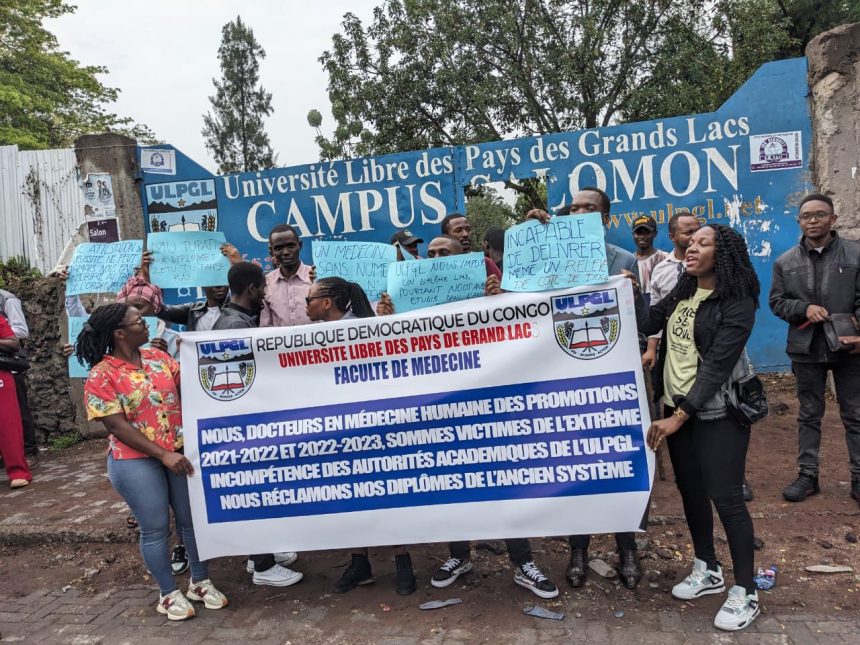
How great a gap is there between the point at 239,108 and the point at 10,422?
35493 mm

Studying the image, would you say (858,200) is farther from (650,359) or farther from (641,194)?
(650,359)

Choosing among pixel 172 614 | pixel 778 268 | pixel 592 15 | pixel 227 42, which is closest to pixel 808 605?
pixel 778 268

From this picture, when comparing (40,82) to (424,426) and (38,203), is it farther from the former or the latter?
(424,426)

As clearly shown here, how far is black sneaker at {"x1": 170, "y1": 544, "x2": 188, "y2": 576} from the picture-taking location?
411cm

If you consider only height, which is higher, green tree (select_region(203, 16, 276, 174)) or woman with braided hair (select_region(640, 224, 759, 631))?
green tree (select_region(203, 16, 276, 174))

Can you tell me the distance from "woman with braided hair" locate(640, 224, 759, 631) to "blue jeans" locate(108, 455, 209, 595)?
8.18ft

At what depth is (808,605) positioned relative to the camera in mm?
3166

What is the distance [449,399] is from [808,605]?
6.53 ft

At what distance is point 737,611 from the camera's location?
2.97 m

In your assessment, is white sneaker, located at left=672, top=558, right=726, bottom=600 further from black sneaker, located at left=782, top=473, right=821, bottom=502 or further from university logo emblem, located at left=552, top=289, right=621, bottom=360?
black sneaker, located at left=782, top=473, right=821, bottom=502

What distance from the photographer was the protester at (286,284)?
4.40 metres

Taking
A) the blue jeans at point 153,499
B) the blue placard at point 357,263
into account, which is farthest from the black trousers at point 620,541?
the blue jeans at point 153,499

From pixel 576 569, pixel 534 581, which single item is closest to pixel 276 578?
pixel 534 581

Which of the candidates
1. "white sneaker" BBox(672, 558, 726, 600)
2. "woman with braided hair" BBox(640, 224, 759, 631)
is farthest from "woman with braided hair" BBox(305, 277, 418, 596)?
"woman with braided hair" BBox(640, 224, 759, 631)
